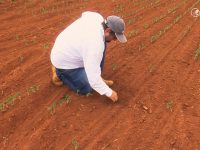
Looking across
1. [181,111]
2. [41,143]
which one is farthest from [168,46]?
[41,143]

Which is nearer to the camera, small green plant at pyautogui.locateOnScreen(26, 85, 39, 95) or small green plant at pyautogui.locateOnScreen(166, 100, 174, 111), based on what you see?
small green plant at pyautogui.locateOnScreen(166, 100, 174, 111)

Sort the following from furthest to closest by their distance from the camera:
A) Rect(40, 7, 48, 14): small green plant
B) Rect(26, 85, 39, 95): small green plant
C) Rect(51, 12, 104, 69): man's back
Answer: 1. Rect(40, 7, 48, 14): small green plant
2. Rect(26, 85, 39, 95): small green plant
3. Rect(51, 12, 104, 69): man's back

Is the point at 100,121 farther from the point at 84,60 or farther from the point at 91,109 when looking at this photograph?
the point at 84,60

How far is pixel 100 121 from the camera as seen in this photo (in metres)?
5.88

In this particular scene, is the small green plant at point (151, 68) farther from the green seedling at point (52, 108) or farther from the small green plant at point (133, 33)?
the green seedling at point (52, 108)

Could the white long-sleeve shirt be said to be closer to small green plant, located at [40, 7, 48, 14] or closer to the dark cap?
the dark cap

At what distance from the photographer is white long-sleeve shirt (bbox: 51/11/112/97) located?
5.49 m

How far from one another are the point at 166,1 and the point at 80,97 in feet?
16.8

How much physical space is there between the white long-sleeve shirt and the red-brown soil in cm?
53

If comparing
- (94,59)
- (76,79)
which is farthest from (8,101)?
(94,59)

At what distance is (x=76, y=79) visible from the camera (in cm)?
624

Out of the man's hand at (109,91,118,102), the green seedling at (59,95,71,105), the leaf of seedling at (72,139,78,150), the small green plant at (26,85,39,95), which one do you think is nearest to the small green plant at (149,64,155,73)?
the man's hand at (109,91,118,102)

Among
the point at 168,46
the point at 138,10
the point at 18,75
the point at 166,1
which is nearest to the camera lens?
the point at 18,75

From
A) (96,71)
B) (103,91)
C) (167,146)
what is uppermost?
(96,71)
